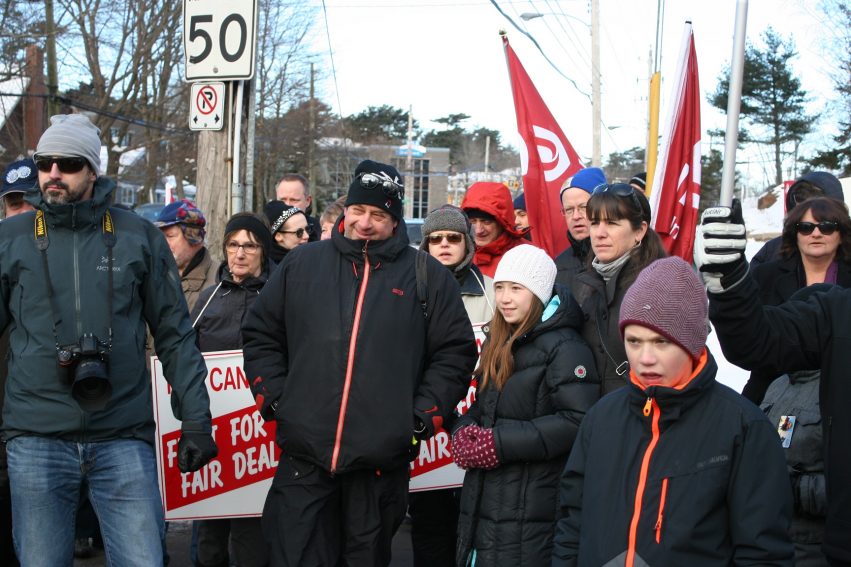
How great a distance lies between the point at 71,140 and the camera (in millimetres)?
3695

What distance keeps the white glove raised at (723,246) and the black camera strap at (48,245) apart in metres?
2.30

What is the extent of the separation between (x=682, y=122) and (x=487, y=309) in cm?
172

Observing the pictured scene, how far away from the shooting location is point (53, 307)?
11.7 ft

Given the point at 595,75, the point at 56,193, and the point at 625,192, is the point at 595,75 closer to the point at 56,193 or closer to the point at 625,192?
the point at 625,192

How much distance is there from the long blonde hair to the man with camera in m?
1.24

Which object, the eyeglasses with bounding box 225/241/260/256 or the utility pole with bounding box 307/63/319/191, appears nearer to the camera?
the eyeglasses with bounding box 225/241/260/256

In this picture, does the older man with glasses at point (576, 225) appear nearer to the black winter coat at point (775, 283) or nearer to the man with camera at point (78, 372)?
the black winter coat at point (775, 283)

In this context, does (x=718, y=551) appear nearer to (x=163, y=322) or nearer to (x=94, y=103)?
(x=163, y=322)

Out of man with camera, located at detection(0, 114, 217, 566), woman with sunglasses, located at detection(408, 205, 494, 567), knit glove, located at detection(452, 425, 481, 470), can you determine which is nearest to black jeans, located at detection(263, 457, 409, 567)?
knit glove, located at detection(452, 425, 481, 470)

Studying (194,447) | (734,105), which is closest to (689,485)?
(734,105)

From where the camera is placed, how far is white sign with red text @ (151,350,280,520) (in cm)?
509

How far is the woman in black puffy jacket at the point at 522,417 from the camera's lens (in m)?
3.80

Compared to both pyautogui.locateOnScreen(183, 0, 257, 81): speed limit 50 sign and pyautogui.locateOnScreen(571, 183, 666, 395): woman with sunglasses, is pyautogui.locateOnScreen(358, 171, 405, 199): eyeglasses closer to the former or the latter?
pyautogui.locateOnScreen(571, 183, 666, 395): woman with sunglasses

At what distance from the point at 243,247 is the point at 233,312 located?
1.27 ft
